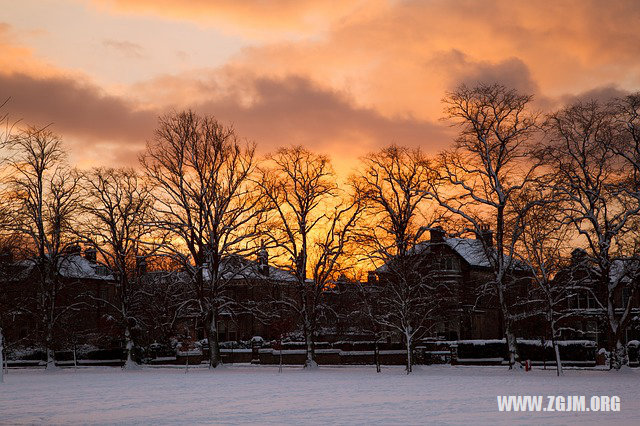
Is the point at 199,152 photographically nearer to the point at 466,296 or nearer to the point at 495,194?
the point at 495,194

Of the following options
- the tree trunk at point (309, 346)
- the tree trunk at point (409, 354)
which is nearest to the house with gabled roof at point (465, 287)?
the tree trunk at point (309, 346)

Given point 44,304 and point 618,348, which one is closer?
point 618,348

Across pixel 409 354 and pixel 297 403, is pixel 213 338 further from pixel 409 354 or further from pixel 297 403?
pixel 297 403

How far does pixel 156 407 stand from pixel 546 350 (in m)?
38.0

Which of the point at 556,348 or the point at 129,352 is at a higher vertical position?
the point at 556,348

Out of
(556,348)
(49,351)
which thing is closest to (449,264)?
(556,348)

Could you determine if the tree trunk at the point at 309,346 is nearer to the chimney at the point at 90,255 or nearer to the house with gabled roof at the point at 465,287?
the chimney at the point at 90,255

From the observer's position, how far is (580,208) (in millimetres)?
46375

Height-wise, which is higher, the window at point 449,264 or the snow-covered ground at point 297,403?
the window at point 449,264

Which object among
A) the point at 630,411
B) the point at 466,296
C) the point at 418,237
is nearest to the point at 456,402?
the point at 630,411

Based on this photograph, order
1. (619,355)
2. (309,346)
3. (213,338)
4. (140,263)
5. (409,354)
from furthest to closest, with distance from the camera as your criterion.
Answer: (140,263)
(213,338)
(309,346)
(409,354)
(619,355)

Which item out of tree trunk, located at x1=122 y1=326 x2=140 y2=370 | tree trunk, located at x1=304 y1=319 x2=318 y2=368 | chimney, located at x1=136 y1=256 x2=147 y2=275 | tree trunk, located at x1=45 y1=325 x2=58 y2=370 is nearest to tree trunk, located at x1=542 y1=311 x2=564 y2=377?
tree trunk, located at x1=304 y1=319 x2=318 y2=368

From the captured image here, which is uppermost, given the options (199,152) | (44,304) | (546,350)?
(199,152)

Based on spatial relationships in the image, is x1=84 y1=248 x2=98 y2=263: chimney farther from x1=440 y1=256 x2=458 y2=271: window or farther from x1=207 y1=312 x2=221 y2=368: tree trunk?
x1=440 y1=256 x2=458 y2=271: window
